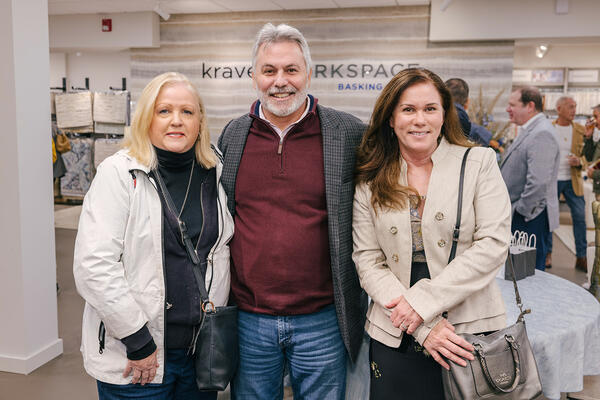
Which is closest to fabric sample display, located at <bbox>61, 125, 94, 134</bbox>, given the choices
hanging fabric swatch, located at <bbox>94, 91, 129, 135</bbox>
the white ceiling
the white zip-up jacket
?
hanging fabric swatch, located at <bbox>94, 91, 129, 135</bbox>

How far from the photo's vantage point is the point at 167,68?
8.78 meters

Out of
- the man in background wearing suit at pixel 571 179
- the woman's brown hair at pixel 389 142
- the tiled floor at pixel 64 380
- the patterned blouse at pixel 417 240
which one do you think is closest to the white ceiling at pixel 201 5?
the man in background wearing suit at pixel 571 179

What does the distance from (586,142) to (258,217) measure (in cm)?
587

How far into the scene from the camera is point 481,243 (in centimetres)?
166

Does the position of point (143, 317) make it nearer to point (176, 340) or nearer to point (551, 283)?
point (176, 340)

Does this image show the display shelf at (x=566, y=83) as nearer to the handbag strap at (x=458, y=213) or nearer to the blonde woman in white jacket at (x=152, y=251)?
the handbag strap at (x=458, y=213)

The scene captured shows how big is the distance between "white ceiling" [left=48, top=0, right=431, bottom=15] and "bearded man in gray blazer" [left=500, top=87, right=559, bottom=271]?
11.2ft

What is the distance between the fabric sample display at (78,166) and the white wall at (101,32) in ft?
5.69

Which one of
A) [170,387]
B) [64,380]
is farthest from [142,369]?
[64,380]

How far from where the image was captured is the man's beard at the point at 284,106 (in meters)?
1.91

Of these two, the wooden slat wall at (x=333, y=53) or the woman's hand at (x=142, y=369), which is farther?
the wooden slat wall at (x=333, y=53)

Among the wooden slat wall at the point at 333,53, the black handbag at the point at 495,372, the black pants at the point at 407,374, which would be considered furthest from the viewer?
the wooden slat wall at the point at 333,53

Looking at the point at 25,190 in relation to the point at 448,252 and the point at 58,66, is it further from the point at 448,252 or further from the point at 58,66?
the point at 58,66

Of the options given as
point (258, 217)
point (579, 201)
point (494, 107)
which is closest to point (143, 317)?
point (258, 217)
